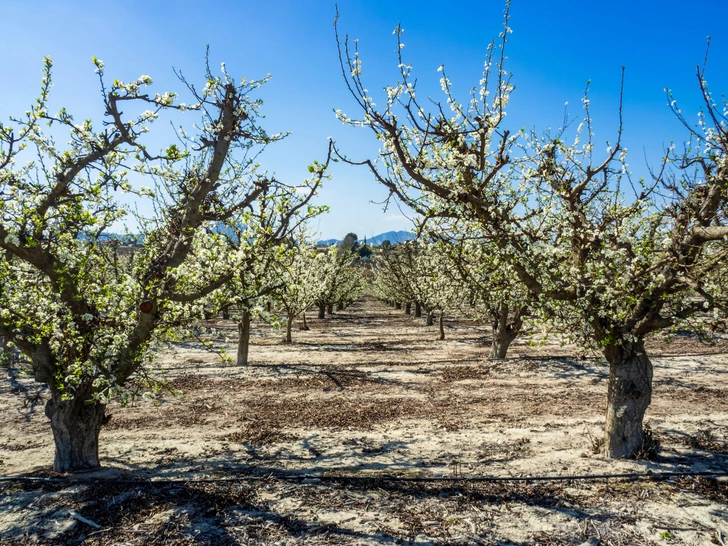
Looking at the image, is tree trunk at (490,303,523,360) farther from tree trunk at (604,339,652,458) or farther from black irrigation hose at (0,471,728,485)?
black irrigation hose at (0,471,728,485)

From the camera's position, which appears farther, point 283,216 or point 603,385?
point 603,385

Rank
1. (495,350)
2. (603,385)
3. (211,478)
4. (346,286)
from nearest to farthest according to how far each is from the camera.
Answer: (211,478) → (603,385) → (495,350) → (346,286)

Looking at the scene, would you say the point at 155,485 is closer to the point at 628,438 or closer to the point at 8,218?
the point at 8,218

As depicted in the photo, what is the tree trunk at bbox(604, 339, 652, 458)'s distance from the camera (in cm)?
771

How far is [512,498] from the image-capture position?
6.45 m

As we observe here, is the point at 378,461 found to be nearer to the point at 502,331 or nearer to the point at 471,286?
the point at 471,286

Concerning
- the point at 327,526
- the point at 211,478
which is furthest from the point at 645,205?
the point at 211,478

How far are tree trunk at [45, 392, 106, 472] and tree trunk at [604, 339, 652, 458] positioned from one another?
891cm

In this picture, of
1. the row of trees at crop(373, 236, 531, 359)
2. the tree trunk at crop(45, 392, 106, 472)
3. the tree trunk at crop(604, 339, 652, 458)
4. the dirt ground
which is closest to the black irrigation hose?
the dirt ground

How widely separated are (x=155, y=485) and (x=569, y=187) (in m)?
8.36

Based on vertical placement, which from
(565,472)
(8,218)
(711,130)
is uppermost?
(711,130)

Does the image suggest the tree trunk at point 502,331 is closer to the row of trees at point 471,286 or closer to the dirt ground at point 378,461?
the row of trees at point 471,286

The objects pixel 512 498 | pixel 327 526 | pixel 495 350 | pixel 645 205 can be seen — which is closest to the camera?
pixel 327 526

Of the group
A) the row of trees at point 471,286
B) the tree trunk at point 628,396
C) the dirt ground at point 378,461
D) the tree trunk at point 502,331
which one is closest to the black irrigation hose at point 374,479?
the dirt ground at point 378,461
